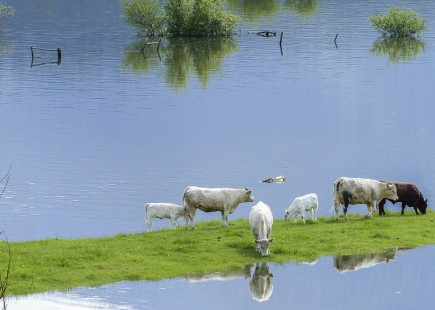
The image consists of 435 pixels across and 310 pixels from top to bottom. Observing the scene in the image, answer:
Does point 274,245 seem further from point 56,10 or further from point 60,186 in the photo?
point 56,10

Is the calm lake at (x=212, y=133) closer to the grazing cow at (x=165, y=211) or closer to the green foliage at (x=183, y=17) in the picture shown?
the green foliage at (x=183, y=17)

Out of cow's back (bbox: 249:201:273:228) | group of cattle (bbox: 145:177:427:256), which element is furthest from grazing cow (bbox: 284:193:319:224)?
cow's back (bbox: 249:201:273:228)

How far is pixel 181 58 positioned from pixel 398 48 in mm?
28124

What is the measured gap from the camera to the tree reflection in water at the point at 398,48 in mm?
105000

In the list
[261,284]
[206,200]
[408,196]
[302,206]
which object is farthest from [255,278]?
[408,196]

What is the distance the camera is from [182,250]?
95.7ft

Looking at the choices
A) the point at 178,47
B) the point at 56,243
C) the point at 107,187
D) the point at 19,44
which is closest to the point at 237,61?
the point at 178,47

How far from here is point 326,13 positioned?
157 metres

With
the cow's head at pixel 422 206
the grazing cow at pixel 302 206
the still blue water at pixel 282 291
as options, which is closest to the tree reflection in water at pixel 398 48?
the cow's head at pixel 422 206

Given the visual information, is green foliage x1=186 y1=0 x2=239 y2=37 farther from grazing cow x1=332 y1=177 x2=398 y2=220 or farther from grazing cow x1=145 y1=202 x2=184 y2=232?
grazing cow x1=145 y1=202 x2=184 y2=232

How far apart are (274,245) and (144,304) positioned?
6.30 meters

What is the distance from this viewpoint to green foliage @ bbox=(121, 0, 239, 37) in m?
116

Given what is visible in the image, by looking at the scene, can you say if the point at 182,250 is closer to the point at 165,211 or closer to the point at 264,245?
the point at 264,245

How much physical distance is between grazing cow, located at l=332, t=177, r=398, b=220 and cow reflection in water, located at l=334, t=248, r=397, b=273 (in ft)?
16.3
